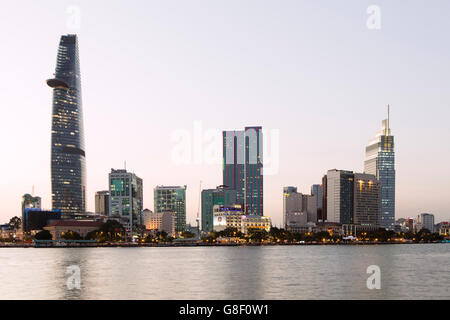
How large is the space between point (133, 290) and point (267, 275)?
2512cm

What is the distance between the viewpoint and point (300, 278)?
230 ft

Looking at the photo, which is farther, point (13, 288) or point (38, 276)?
point (38, 276)

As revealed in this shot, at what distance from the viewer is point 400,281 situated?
6756 cm
